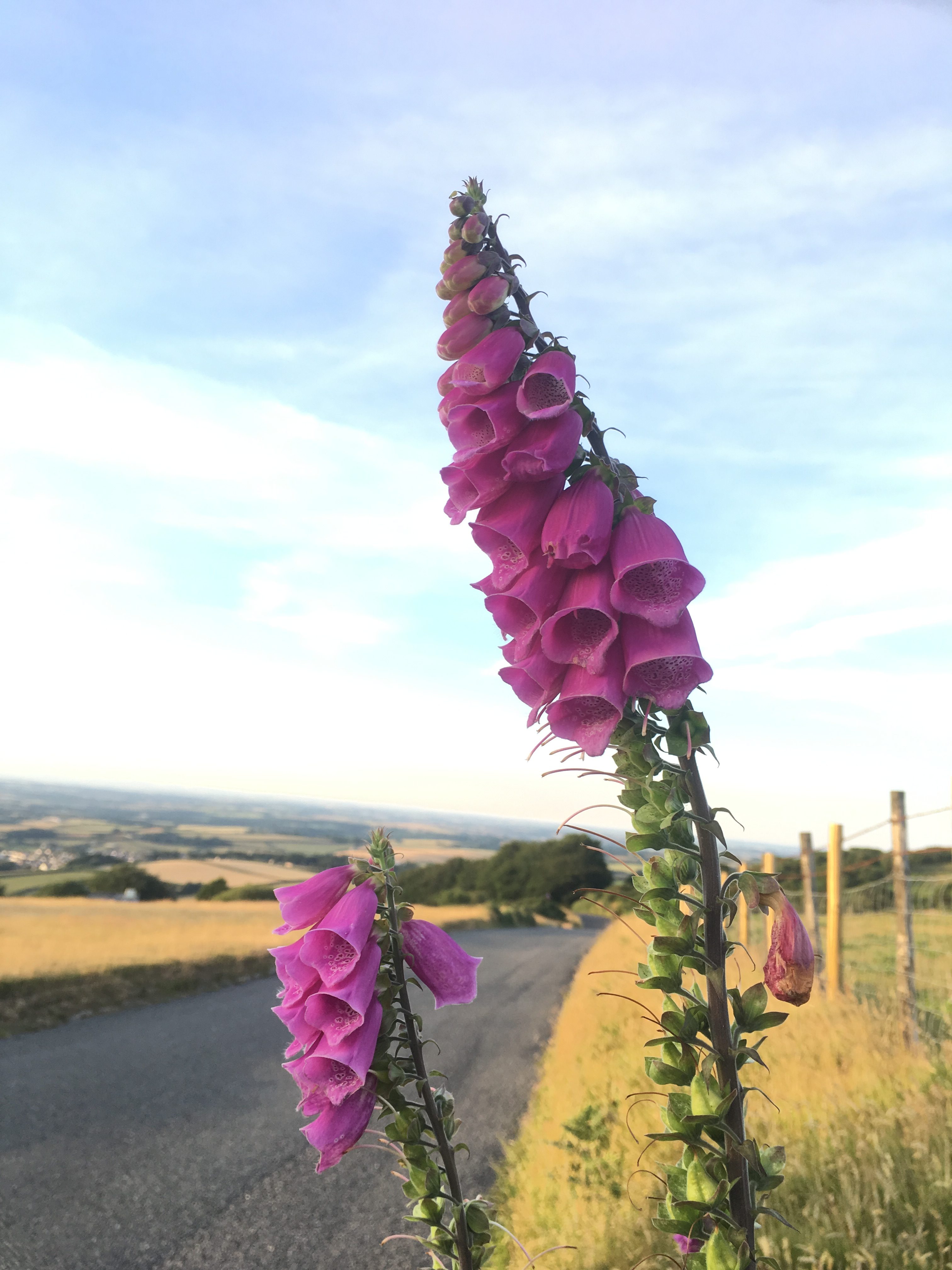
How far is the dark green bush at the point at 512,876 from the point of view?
5719cm

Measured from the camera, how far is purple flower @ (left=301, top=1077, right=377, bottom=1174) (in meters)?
1.95

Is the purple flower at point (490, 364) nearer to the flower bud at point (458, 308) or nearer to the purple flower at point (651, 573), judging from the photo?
the flower bud at point (458, 308)

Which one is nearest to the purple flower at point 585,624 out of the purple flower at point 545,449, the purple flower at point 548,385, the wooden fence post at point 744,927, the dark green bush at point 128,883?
the purple flower at point 545,449

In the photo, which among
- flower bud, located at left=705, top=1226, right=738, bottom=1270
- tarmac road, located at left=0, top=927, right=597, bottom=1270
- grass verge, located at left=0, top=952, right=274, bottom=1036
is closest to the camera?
flower bud, located at left=705, top=1226, right=738, bottom=1270

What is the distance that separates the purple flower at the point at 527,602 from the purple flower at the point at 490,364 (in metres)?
0.41

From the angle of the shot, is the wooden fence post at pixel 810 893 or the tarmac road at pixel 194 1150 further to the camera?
the wooden fence post at pixel 810 893

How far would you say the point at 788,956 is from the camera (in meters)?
1.70

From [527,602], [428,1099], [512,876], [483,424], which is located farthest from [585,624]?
[512,876]

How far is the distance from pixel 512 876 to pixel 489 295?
62136 millimetres

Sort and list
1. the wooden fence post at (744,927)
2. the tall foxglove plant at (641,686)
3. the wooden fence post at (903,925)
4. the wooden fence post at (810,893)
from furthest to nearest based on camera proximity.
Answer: the wooden fence post at (744,927) < the wooden fence post at (810,893) < the wooden fence post at (903,925) < the tall foxglove plant at (641,686)

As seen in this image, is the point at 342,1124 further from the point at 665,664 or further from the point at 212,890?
the point at 212,890

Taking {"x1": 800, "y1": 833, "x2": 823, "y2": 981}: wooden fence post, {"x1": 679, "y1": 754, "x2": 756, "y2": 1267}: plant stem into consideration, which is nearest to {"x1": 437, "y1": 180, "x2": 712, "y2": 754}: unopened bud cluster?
{"x1": 679, "y1": 754, "x2": 756, "y2": 1267}: plant stem

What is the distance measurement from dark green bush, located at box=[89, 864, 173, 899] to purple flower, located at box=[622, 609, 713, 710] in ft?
157

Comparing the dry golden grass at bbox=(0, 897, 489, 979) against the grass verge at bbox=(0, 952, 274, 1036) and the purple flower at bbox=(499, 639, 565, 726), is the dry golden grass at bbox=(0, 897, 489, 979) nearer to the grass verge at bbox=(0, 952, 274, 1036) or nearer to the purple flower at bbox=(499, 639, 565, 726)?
the grass verge at bbox=(0, 952, 274, 1036)
